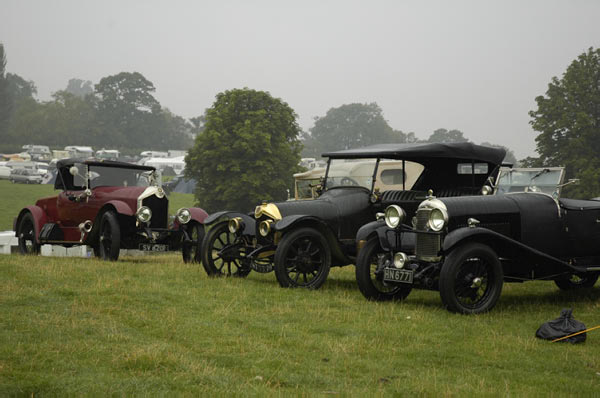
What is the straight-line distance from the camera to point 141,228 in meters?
13.2

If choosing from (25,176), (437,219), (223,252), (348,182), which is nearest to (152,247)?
(223,252)

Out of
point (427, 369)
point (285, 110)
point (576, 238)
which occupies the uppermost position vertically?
point (285, 110)

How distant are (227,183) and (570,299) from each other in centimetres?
3170

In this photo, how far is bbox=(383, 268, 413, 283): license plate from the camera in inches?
313

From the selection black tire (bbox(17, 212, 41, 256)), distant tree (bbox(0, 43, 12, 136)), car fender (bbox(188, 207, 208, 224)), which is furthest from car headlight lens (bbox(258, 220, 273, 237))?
distant tree (bbox(0, 43, 12, 136))

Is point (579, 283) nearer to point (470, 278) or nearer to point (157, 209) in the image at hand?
point (470, 278)

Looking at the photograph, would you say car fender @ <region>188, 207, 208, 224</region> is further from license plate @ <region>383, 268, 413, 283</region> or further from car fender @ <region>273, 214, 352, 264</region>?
license plate @ <region>383, 268, 413, 283</region>

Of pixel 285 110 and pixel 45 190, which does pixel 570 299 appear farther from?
pixel 45 190

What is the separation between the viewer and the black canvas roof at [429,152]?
34.0 ft

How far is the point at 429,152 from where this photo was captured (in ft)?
34.1

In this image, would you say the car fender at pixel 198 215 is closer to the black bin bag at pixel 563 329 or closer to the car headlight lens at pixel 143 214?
the car headlight lens at pixel 143 214

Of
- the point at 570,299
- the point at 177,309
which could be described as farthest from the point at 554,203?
the point at 177,309

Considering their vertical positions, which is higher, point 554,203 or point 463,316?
point 554,203

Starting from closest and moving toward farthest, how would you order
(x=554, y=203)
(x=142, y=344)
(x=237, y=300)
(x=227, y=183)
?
1. (x=142, y=344)
2. (x=237, y=300)
3. (x=554, y=203)
4. (x=227, y=183)
